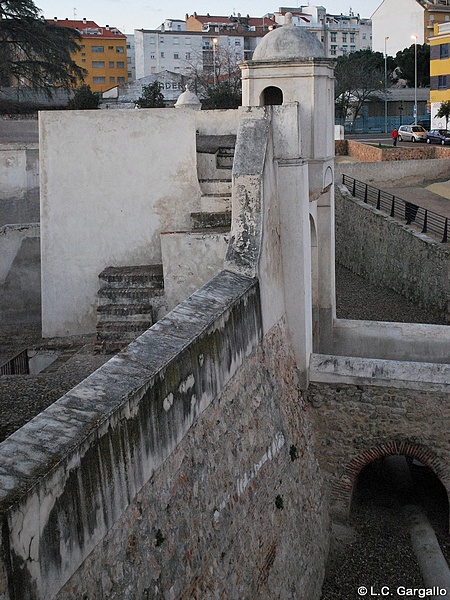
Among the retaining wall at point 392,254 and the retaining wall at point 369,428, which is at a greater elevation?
the retaining wall at point 392,254

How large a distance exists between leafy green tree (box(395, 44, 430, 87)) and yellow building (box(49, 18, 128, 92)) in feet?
81.5

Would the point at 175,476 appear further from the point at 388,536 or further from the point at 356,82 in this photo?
the point at 356,82

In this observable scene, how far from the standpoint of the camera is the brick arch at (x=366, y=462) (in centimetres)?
1088

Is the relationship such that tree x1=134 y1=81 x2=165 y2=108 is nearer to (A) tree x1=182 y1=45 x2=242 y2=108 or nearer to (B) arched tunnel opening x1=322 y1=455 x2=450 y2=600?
(A) tree x1=182 y1=45 x2=242 y2=108

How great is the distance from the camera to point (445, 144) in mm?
39000

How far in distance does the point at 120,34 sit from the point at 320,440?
222 feet

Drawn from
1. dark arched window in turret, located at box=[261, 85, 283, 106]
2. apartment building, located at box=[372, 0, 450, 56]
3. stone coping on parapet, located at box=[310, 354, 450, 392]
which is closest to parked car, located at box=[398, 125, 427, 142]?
apartment building, located at box=[372, 0, 450, 56]

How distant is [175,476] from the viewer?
6.39 meters

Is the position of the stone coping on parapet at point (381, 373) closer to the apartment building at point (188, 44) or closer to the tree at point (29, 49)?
the tree at point (29, 49)

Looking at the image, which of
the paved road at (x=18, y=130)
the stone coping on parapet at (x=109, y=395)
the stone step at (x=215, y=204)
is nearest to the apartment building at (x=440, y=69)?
the paved road at (x=18, y=130)

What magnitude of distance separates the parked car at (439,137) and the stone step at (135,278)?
30376mm

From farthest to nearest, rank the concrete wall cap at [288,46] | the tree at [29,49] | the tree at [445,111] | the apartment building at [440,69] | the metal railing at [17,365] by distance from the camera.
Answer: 1. the apartment building at [440,69]
2. the tree at [445,111]
3. the tree at [29,49]
4. the concrete wall cap at [288,46]
5. the metal railing at [17,365]

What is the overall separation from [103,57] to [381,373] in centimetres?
6498

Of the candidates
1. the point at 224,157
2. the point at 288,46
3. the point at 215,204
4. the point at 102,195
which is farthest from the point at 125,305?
the point at 288,46
